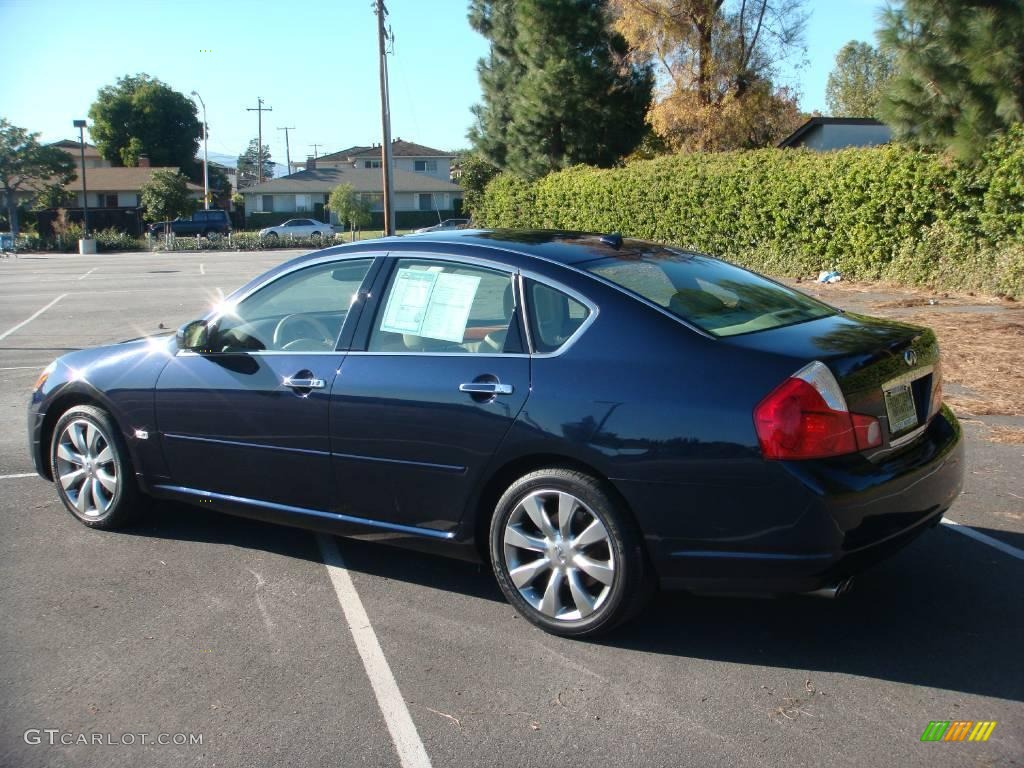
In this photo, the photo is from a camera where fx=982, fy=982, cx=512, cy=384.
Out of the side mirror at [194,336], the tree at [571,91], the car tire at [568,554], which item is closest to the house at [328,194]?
the tree at [571,91]

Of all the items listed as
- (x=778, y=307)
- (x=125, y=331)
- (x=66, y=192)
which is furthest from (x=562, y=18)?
(x=66, y=192)

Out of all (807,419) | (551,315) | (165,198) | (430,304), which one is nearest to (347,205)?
(165,198)

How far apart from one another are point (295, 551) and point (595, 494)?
2054 mm

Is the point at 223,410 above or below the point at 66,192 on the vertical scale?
below

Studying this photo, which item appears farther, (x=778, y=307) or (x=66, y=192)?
(x=66, y=192)

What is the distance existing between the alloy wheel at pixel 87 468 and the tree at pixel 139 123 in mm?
95560

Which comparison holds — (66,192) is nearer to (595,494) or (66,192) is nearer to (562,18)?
(562,18)

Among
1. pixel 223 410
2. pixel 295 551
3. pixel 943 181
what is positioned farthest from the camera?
pixel 943 181

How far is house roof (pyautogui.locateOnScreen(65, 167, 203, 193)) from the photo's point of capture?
2997 inches

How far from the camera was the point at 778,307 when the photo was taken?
447cm

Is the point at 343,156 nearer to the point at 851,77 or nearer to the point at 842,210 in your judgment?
the point at 851,77

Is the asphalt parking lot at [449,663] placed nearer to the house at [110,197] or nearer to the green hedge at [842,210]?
the green hedge at [842,210]

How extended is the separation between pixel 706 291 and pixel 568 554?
136 cm

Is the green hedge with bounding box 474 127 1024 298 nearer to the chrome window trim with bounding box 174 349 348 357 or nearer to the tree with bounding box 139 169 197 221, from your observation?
the chrome window trim with bounding box 174 349 348 357
